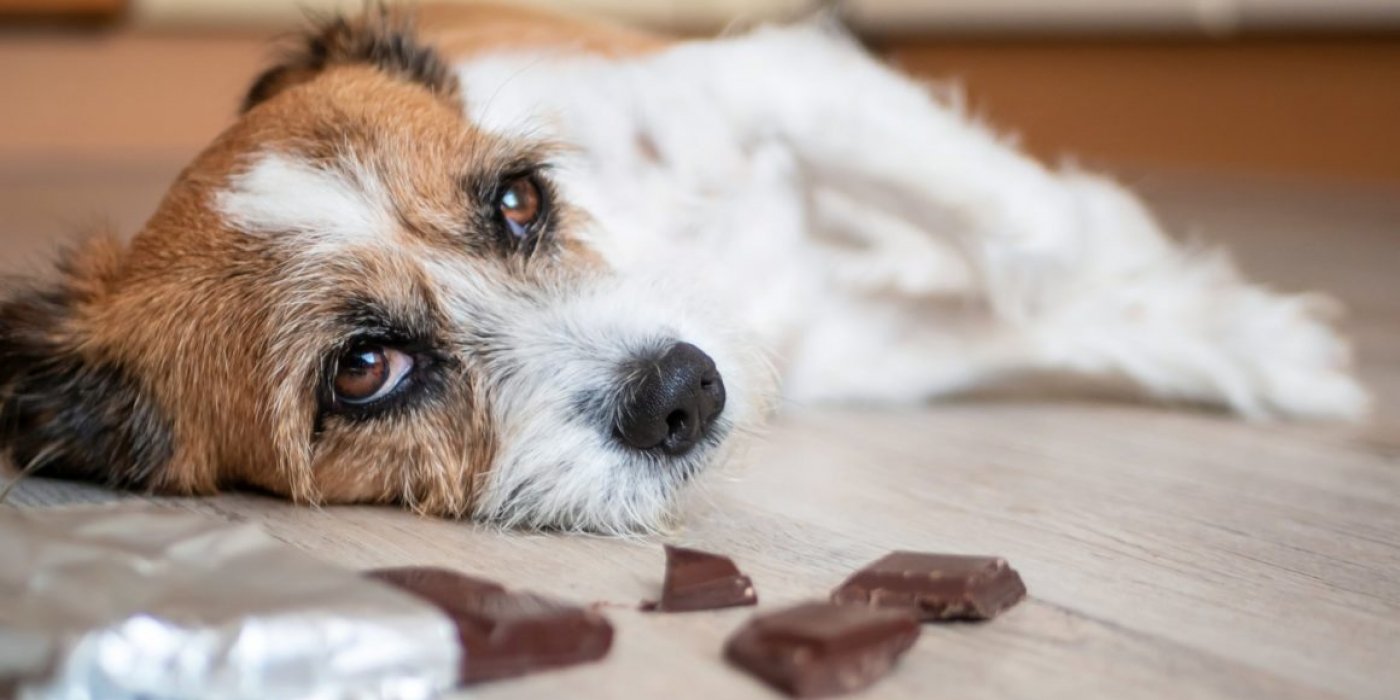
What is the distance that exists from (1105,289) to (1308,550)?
0.79 meters

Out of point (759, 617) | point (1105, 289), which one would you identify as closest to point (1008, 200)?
point (1105, 289)

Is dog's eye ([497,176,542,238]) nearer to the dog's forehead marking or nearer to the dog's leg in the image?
the dog's forehead marking

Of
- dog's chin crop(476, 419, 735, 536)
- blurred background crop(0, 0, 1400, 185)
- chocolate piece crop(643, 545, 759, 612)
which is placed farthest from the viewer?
blurred background crop(0, 0, 1400, 185)

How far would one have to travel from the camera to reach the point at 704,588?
1275 millimetres

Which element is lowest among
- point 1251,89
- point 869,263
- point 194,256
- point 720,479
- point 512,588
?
point 512,588

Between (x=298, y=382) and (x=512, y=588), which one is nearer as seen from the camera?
(x=512, y=588)

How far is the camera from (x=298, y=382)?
1.58 meters

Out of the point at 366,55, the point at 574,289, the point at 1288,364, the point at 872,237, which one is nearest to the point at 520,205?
the point at 574,289

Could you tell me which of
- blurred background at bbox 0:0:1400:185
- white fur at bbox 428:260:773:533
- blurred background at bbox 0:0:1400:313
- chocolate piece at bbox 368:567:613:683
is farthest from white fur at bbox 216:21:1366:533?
blurred background at bbox 0:0:1400:185

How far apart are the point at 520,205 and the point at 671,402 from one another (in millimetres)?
367

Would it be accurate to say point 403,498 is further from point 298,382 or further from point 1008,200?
point 1008,200

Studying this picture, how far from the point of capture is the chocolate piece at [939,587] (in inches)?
48.4

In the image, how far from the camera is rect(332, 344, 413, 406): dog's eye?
1.59m

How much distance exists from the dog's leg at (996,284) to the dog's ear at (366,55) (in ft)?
1.45
